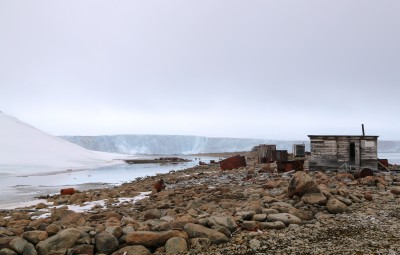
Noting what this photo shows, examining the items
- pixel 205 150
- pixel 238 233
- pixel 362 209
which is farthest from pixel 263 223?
pixel 205 150

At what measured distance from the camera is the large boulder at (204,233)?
6578mm

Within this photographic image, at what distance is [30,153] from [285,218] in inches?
2031

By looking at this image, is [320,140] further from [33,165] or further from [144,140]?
[144,140]

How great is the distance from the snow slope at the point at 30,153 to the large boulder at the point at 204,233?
3448 centimetres

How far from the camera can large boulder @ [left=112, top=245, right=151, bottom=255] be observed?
618cm

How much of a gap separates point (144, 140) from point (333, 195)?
160529mm

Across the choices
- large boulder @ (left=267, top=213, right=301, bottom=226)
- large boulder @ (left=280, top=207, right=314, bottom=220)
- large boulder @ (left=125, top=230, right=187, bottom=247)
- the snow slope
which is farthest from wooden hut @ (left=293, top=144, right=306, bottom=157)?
large boulder @ (left=125, top=230, right=187, bottom=247)

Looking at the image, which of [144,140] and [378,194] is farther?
[144,140]

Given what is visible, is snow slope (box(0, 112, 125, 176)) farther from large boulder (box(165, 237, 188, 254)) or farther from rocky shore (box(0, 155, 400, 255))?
large boulder (box(165, 237, 188, 254))

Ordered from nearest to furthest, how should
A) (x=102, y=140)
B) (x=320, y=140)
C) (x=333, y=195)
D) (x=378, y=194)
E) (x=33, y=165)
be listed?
(x=333, y=195), (x=378, y=194), (x=320, y=140), (x=33, y=165), (x=102, y=140)

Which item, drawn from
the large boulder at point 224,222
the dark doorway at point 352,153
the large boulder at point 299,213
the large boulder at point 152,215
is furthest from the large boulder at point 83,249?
the dark doorway at point 352,153

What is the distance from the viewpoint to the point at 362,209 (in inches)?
358

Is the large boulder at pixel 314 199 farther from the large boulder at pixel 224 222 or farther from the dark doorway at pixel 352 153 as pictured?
the dark doorway at pixel 352 153

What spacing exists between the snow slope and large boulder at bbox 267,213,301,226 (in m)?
34.7
